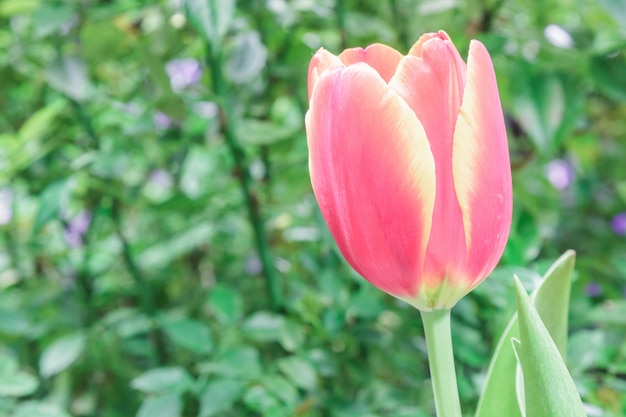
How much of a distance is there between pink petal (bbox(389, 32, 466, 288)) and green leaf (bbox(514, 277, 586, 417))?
0.12 ft

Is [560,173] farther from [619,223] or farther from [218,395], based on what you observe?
[218,395]

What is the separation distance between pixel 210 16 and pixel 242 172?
0.21 metres

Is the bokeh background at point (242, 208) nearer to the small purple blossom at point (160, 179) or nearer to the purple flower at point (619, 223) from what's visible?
the small purple blossom at point (160, 179)

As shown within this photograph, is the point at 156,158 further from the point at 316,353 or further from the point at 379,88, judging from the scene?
the point at 379,88

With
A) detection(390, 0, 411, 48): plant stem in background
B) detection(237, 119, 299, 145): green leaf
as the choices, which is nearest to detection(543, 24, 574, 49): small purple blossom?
detection(390, 0, 411, 48): plant stem in background

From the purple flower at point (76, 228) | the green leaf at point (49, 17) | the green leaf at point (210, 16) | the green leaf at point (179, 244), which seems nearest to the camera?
the green leaf at point (210, 16)

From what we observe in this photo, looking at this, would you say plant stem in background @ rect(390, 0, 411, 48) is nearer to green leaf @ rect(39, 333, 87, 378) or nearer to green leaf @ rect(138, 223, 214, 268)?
green leaf @ rect(138, 223, 214, 268)

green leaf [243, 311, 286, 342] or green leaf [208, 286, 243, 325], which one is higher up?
green leaf [208, 286, 243, 325]

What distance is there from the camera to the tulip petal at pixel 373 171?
30 centimetres

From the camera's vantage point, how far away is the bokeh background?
653 mm

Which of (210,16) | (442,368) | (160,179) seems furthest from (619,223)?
(442,368)

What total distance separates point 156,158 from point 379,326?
0.46 m

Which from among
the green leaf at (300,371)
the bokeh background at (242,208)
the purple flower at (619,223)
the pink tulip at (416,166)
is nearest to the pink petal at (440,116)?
the pink tulip at (416,166)

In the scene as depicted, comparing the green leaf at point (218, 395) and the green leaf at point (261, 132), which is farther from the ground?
the green leaf at point (261, 132)
